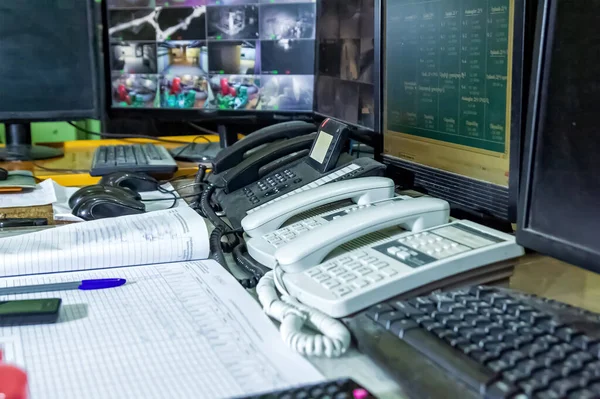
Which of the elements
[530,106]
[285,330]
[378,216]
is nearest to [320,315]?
[285,330]

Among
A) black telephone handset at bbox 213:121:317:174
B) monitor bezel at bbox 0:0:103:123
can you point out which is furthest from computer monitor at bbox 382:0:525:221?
monitor bezel at bbox 0:0:103:123

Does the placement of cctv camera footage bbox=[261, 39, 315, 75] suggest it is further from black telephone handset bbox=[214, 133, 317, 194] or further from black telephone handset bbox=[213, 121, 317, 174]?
black telephone handset bbox=[214, 133, 317, 194]

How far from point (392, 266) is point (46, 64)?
1.29m

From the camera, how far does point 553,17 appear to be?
0.68 m

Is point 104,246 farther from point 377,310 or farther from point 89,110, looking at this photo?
point 89,110

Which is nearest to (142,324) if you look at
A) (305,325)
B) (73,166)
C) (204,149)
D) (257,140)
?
(305,325)

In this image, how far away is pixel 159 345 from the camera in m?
0.66

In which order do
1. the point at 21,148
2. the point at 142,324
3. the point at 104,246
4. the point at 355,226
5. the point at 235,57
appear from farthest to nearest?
the point at 21,148
the point at 235,57
the point at 104,246
the point at 355,226
the point at 142,324

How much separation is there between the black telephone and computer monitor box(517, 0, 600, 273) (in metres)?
0.37

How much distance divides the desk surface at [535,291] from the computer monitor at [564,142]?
0.07 m

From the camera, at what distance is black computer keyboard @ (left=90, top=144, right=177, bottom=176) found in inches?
58.4

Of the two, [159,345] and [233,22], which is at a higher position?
[233,22]

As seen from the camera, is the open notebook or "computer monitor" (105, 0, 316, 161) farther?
"computer monitor" (105, 0, 316, 161)

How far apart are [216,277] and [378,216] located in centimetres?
22
